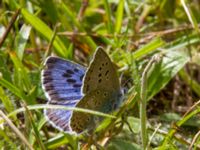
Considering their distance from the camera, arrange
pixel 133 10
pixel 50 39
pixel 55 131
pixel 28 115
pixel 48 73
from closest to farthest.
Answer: pixel 28 115 → pixel 48 73 → pixel 55 131 → pixel 50 39 → pixel 133 10

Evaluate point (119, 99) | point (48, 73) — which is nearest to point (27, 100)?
point (48, 73)

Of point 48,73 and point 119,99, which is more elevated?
point 48,73

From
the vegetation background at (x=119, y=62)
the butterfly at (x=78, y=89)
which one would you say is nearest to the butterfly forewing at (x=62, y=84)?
the butterfly at (x=78, y=89)

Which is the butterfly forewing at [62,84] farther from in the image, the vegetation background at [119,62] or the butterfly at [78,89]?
the vegetation background at [119,62]

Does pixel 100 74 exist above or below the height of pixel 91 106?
above

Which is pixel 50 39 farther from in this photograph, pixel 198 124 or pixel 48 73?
pixel 198 124

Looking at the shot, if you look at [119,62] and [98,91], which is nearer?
[98,91]

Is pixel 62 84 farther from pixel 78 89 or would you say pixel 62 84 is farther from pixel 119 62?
pixel 119 62

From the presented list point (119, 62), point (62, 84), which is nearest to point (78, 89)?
point (62, 84)
